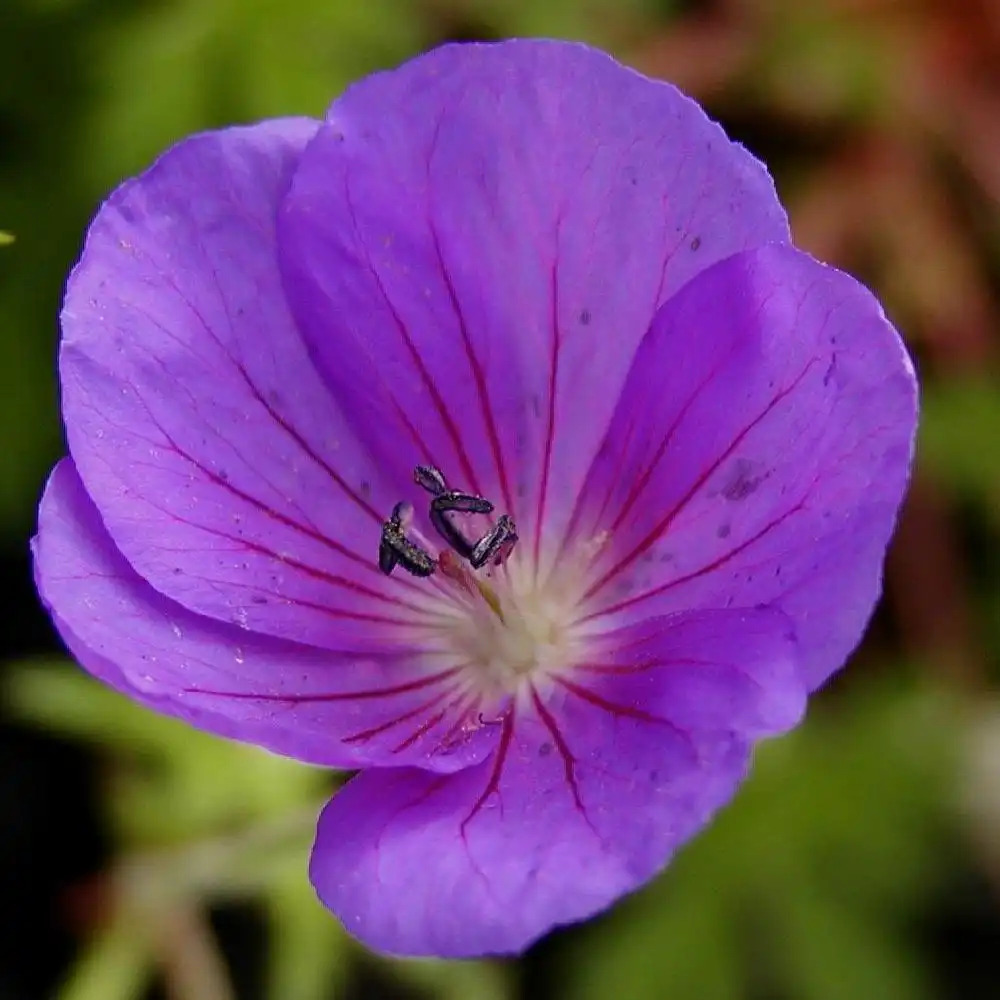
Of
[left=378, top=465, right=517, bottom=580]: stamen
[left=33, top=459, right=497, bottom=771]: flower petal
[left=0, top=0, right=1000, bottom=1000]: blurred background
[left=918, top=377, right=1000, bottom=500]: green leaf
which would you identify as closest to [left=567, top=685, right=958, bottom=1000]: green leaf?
[left=0, top=0, right=1000, bottom=1000]: blurred background

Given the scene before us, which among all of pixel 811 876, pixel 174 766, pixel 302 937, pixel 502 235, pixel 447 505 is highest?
pixel 502 235

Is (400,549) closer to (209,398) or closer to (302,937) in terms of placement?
(209,398)

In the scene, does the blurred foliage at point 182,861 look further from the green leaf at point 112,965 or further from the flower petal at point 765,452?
the flower petal at point 765,452

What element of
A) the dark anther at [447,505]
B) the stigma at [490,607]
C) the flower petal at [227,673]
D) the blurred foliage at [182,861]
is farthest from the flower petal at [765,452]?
the blurred foliage at [182,861]

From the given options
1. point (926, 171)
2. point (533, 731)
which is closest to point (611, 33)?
point (926, 171)

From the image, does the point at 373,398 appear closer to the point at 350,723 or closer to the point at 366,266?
the point at 366,266

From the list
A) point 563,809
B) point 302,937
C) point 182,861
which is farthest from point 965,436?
point 563,809
